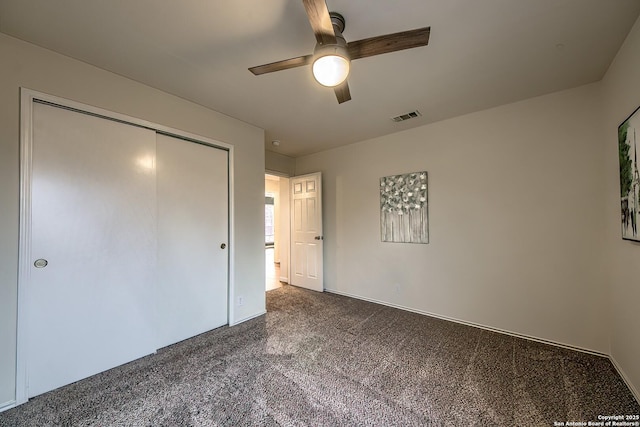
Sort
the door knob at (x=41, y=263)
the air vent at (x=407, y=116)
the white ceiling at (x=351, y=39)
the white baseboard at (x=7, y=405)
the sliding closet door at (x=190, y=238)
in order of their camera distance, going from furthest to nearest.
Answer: the air vent at (x=407, y=116)
the sliding closet door at (x=190, y=238)
the door knob at (x=41, y=263)
the white baseboard at (x=7, y=405)
the white ceiling at (x=351, y=39)

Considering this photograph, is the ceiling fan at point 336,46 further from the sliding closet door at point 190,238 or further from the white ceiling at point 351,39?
the sliding closet door at point 190,238

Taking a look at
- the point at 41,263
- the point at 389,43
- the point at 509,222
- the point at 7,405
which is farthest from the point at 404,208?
the point at 7,405

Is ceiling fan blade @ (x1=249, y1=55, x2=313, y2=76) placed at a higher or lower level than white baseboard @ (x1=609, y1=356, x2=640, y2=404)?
higher

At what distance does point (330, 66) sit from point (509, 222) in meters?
2.61

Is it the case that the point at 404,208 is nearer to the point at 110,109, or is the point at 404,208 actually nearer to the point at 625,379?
the point at 625,379

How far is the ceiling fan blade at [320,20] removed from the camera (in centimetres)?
114

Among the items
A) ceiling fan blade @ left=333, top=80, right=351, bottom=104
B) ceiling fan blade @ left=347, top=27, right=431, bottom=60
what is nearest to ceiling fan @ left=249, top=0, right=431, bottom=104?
ceiling fan blade @ left=347, top=27, right=431, bottom=60

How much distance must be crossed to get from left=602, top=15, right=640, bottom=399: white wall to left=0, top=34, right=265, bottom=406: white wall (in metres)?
3.44

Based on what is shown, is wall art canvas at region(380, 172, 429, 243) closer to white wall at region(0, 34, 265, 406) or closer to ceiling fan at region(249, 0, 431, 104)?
white wall at region(0, 34, 265, 406)

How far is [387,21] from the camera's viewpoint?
1610 mm

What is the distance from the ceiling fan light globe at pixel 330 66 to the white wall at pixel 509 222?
228cm

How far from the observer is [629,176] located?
1802 mm

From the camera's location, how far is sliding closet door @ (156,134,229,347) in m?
2.52

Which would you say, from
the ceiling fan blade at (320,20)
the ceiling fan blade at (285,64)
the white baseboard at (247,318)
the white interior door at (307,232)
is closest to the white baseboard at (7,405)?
the white baseboard at (247,318)
